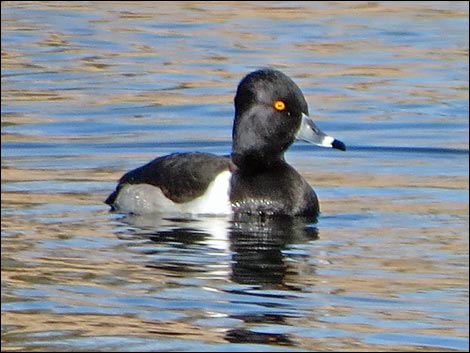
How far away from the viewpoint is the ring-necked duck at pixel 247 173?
42.1ft

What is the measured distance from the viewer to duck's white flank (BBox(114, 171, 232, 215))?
42.0 ft

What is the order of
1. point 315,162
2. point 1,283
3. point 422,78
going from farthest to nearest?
point 422,78
point 315,162
point 1,283

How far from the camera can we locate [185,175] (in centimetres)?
1280

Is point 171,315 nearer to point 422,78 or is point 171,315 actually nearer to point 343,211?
point 343,211

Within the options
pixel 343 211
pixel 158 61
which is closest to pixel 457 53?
pixel 158 61

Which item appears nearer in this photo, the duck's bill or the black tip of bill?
the black tip of bill

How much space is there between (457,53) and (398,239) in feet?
36.4

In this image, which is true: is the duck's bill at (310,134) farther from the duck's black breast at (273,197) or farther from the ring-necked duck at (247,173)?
the duck's black breast at (273,197)

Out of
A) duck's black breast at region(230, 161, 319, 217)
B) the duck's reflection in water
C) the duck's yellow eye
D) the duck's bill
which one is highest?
the duck's yellow eye

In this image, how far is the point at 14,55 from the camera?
73.1 feet

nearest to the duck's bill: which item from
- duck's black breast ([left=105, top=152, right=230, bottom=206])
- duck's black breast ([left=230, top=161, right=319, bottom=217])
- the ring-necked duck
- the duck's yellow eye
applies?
the ring-necked duck

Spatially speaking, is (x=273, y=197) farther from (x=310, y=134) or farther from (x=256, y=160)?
(x=310, y=134)

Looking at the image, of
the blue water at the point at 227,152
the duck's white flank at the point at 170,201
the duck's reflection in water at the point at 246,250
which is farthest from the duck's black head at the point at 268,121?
the duck's reflection in water at the point at 246,250

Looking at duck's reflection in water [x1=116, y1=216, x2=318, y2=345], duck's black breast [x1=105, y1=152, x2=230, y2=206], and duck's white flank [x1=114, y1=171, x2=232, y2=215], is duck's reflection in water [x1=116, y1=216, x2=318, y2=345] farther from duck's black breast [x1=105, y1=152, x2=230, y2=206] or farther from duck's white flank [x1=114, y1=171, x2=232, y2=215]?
duck's black breast [x1=105, y1=152, x2=230, y2=206]
